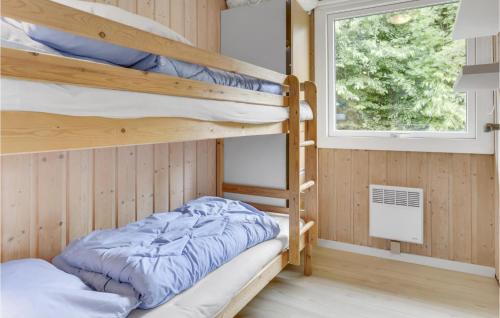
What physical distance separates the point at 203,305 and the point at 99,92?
832 millimetres

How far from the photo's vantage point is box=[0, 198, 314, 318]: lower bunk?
3.33 ft

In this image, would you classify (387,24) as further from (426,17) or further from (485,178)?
(485,178)

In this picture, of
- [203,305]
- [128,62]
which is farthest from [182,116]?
[203,305]

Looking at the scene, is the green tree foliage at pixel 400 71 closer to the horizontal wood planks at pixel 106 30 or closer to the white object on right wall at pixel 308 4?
the white object on right wall at pixel 308 4

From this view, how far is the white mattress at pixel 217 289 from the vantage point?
1186 mm

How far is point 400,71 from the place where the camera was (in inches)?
107

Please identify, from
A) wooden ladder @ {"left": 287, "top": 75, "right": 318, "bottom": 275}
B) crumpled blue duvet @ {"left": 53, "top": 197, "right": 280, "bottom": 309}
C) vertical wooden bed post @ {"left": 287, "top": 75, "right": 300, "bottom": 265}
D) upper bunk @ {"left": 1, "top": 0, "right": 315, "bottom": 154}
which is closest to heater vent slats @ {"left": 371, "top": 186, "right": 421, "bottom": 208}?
wooden ladder @ {"left": 287, "top": 75, "right": 318, "bottom": 275}

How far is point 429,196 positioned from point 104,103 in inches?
96.9

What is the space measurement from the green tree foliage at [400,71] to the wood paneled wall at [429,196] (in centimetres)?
27

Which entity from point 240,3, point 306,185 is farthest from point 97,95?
point 240,3

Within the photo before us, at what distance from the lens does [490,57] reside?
7.61 ft

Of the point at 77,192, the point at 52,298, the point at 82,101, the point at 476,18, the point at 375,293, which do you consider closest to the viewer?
the point at 82,101

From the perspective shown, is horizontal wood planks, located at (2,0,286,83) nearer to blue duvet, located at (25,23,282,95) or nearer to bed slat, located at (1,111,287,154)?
blue duvet, located at (25,23,282,95)

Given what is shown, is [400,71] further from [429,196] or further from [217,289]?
[217,289]
